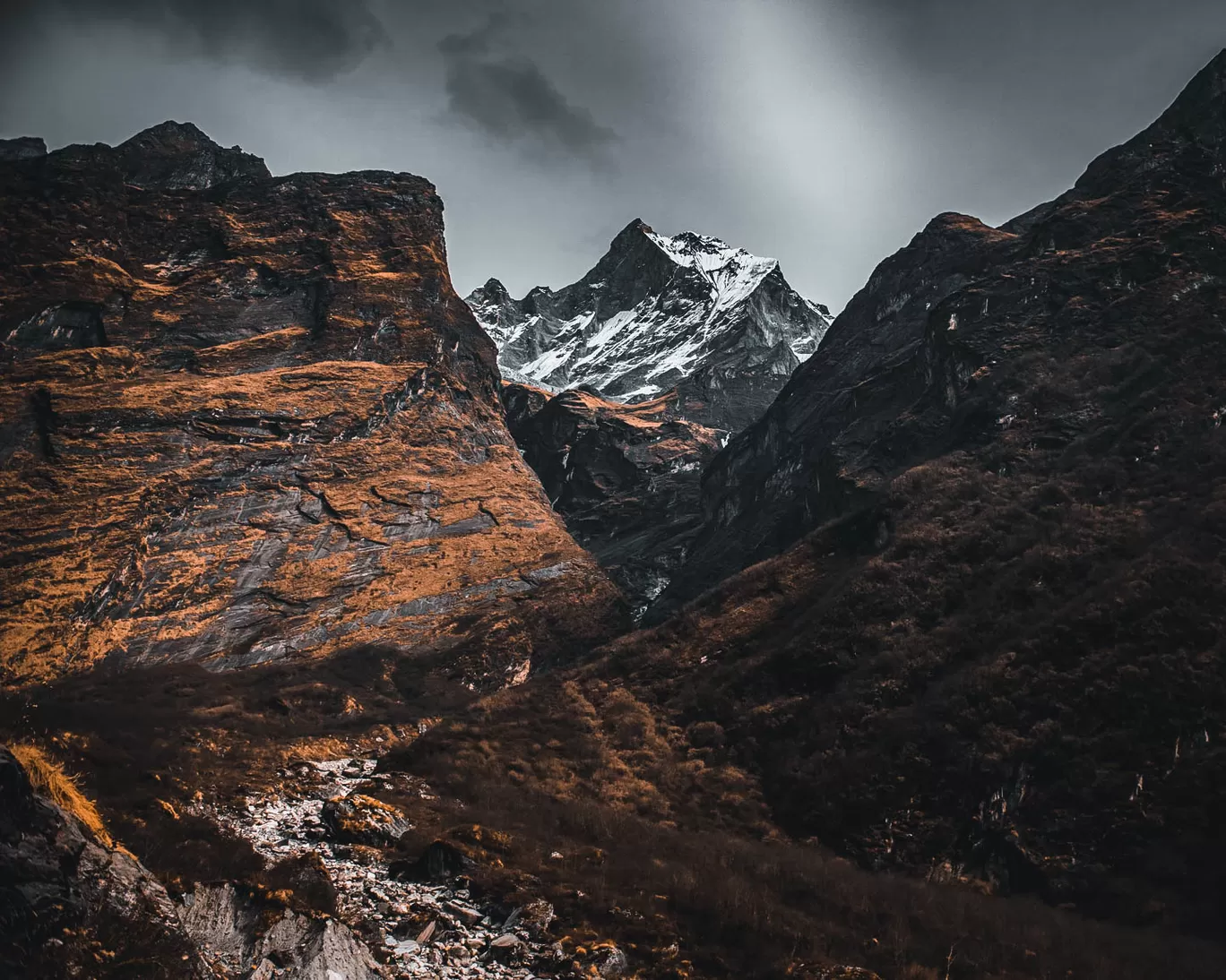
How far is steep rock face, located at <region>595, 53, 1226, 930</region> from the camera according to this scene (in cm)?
2228

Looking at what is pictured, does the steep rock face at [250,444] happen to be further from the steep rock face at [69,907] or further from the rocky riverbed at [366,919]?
the steep rock face at [69,907]

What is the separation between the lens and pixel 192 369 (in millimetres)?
84375

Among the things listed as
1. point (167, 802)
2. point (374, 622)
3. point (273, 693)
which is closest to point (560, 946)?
point (167, 802)

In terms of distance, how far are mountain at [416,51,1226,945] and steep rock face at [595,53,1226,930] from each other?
135mm

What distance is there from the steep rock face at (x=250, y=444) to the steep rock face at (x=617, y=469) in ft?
120

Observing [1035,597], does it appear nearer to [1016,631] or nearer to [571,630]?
[1016,631]

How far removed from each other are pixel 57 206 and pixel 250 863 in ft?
390

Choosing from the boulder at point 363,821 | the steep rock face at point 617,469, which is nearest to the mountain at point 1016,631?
the boulder at point 363,821

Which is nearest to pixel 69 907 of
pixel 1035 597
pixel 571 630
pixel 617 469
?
pixel 1035 597

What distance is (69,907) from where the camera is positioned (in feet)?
23.5

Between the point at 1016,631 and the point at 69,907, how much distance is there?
34734mm

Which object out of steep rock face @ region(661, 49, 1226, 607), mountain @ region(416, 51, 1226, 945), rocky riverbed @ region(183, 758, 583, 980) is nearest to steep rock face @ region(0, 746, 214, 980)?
rocky riverbed @ region(183, 758, 583, 980)

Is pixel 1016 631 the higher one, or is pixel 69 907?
pixel 1016 631

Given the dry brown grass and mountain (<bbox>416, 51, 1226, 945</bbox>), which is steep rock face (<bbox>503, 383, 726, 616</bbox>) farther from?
the dry brown grass
